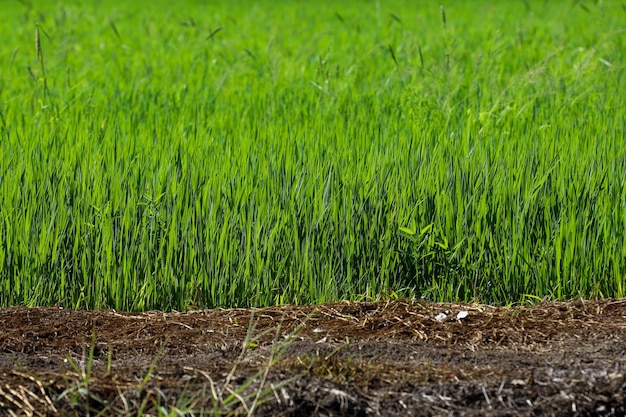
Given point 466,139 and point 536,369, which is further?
point 466,139

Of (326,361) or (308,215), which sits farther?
(308,215)

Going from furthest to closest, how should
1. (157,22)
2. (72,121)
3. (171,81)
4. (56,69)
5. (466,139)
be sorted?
(157,22) → (56,69) → (171,81) → (72,121) → (466,139)

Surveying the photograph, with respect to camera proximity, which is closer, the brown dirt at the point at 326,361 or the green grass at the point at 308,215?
the brown dirt at the point at 326,361

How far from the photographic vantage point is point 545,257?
3416 mm

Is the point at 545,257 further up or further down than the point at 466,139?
further down

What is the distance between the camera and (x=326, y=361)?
247 cm

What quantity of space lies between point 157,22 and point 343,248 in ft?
26.6

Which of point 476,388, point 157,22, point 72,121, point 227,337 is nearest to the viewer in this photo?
point 476,388

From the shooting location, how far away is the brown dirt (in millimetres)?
2275

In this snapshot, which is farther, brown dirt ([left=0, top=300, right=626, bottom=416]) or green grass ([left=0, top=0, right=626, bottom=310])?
green grass ([left=0, top=0, right=626, bottom=310])

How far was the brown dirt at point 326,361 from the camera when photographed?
2275mm

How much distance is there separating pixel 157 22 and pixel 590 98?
649 centimetres

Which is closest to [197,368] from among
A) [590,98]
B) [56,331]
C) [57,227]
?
[56,331]

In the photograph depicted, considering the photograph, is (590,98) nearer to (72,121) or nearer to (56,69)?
(72,121)
